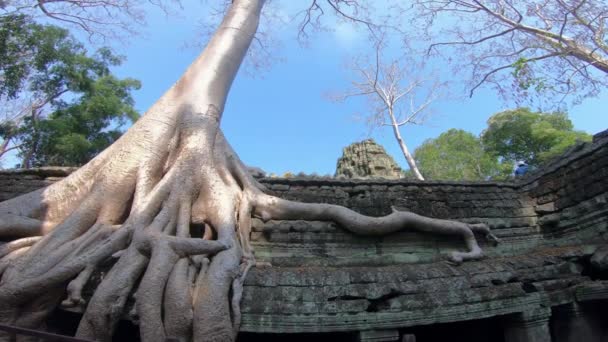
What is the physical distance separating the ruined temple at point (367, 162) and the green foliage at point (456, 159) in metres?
9.78

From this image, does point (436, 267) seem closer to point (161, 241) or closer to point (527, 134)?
point (161, 241)

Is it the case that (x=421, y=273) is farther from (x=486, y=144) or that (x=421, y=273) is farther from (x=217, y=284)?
(x=486, y=144)

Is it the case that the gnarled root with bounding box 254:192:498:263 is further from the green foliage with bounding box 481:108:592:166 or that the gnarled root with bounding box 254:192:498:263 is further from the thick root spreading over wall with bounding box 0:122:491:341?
the green foliage with bounding box 481:108:592:166

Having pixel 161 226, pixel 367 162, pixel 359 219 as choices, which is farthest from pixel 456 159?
pixel 161 226

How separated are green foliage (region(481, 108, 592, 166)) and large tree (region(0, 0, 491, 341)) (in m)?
13.9

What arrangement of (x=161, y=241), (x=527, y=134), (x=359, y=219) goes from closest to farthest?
1. (x=161, y=241)
2. (x=359, y=219)
3. (x=527, y=134)

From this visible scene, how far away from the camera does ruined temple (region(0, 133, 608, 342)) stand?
3016 millimetres

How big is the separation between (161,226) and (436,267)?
8.14ft

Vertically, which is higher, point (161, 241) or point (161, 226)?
point (161, 226)

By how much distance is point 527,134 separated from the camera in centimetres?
1658

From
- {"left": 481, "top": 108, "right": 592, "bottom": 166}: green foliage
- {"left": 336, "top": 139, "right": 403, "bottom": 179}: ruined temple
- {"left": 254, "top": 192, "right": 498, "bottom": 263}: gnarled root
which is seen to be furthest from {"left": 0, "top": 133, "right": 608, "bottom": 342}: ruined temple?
{"left": 481, "top": 108, "right": 592, "bottom": 166}: green foliage

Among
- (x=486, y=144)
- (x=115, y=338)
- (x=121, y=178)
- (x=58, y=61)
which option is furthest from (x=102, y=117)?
(x=486, y=144)

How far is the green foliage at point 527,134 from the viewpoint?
51.5 ft

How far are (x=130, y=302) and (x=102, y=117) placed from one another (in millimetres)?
10349
